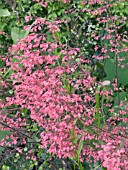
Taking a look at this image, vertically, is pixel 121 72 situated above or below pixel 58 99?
below

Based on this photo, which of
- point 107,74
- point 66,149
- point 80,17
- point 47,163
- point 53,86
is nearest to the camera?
point 53,86

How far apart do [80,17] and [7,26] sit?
88 cm

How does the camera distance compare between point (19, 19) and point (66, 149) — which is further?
point (19, 19)

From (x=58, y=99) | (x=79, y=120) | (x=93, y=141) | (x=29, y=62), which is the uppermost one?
(x=29, y=62)

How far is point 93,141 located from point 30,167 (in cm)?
102

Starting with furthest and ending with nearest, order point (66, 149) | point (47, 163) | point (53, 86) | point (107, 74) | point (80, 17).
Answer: point (80, 17), point (107, 74), point (47, 163), point (66, 149), point (53, 86)

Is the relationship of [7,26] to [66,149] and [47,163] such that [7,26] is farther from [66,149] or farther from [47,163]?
[66,149]

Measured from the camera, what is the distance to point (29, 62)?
2484 mm

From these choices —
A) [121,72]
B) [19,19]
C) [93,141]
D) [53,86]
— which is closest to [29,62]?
[53,86]

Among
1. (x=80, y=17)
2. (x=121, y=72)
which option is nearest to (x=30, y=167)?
(x=121, y=72)

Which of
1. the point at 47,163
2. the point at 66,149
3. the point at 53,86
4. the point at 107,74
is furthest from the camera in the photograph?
the point at 107,74

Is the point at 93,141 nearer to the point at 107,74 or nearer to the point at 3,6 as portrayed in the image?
the point at 107,74

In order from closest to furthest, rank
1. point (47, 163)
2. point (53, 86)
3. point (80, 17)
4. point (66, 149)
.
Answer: point (53, 86), point (66, 149), point (47, 163), point (80, 17)

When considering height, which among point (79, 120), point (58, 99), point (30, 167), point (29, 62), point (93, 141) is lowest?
point (30, 167)
